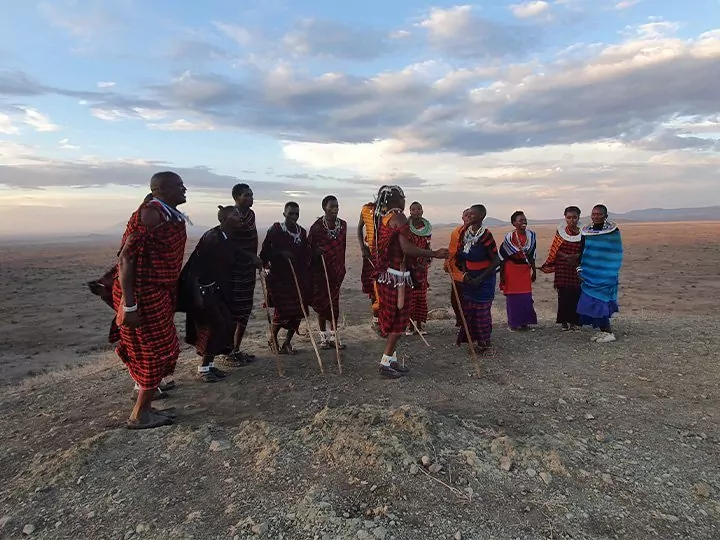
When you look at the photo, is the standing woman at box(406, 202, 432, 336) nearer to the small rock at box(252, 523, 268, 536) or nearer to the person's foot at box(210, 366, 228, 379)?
the person's foot at box(210, 366, 228, 379)

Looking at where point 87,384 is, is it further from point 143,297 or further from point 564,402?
point 564,402

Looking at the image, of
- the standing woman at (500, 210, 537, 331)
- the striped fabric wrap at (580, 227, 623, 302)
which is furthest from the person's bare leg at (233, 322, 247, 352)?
the striped fabric wrap at (580, 227, 623, 302)

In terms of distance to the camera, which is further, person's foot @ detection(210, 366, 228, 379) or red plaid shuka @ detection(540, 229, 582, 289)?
red plaid shuka @ detection(540, 229, 582, 289)

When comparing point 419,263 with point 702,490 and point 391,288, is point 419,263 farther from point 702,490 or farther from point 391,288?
point 702,490

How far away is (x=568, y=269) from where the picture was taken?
7422 mm

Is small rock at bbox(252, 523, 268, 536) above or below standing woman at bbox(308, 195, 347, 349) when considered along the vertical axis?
below

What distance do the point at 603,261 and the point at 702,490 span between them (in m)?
4.24

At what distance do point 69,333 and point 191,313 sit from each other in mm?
6083

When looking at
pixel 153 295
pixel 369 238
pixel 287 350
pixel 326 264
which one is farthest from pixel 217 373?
pixel 369 238

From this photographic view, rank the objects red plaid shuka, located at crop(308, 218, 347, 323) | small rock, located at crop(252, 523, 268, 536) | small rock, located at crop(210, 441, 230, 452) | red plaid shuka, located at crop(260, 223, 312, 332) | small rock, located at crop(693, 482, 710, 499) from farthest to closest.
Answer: red plaid shuka, located at crop(308, 218, 347, 323) → red plaid shuka, located at crop(260, 223, 312, 332) → small rock, located at crop(210, 441, 230, 452) → small rock, located at crop(693, 482, 710, 499) → small rock, located at crop(252, 523, 268, 536)

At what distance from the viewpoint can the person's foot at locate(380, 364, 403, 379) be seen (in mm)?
5293

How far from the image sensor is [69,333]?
9.55 m

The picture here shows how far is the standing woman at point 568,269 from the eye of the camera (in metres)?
7.39

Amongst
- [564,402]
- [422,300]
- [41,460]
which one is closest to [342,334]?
[422,300]
